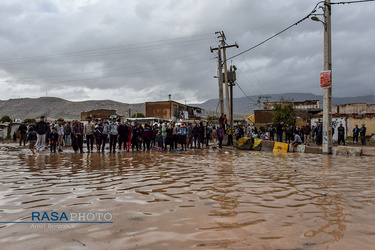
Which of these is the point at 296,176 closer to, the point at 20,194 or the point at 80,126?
the point at 20,194

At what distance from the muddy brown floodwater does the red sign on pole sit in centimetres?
868

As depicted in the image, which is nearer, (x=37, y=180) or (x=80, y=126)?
(x=37, y=180)

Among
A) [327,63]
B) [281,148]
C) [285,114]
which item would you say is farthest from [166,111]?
[327,63]

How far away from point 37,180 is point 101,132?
28.3ft

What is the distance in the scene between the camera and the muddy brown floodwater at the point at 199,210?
8.66 ft

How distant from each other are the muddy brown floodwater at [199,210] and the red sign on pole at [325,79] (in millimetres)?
8685

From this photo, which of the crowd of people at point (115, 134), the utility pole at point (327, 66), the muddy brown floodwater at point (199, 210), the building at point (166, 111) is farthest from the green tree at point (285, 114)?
the muddy brown floodwater at point (199, 210)

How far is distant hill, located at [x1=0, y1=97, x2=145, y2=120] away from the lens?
11462 cm

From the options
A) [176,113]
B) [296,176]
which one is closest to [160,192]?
[296,176]

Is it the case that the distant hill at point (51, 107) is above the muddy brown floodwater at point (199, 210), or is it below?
above

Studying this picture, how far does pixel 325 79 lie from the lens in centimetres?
1374

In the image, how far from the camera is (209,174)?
21.5 feet

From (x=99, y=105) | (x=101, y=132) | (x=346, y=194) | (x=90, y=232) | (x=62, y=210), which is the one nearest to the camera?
(x=90, y=232)

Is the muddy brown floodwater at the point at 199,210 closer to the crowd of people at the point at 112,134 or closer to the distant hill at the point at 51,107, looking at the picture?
the crowd of people at the point at 112,134
